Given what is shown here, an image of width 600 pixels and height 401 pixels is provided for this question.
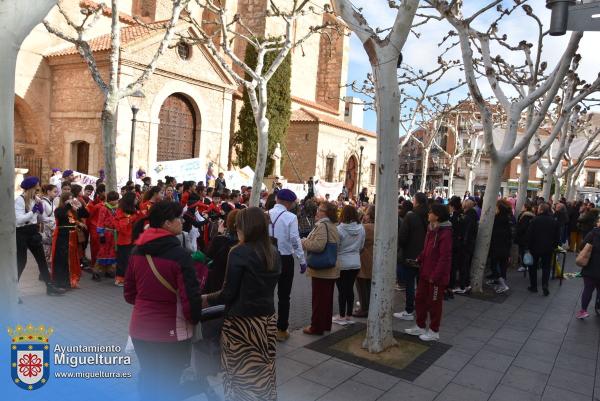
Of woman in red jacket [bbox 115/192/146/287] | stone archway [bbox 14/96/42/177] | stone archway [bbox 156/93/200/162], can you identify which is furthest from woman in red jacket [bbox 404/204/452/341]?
stone archway [bbox 14/96/42/177]

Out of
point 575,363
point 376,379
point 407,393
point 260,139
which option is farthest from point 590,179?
point 407,393

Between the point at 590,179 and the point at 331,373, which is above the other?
the point at 590,179

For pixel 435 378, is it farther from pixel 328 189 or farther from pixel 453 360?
pixel 328 189

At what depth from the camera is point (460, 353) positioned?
18.5 ft

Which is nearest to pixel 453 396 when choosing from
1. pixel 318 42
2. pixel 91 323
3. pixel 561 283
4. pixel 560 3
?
pixel 560 3

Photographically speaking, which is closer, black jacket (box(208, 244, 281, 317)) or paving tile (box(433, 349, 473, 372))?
black jacket (box(208, 244, 281, 317))

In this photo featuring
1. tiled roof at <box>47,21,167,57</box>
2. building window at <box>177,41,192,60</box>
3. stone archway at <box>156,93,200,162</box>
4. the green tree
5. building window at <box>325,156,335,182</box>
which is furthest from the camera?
building window at <box>325,156,335,182</box>

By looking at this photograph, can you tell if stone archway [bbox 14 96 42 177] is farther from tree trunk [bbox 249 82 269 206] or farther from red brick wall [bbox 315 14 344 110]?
red brick wall [bbox 315 14 344 110]

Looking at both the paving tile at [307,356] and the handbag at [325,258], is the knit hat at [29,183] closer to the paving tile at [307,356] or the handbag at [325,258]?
the handbag at [325,258]

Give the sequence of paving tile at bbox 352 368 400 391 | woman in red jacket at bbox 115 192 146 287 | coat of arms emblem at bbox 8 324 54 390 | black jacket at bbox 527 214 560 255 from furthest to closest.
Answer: black jacket at bbox 527 214 560 255, woman in red jacket at bbox 115 192 146 287, paving tile at bbox 352 368 400 391, coat of arms emblem at bbox 8 324 54 390

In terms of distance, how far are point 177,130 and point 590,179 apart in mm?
57105

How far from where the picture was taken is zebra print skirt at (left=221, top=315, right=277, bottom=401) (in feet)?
10.9

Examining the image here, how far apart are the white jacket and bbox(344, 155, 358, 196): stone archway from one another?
27550 mm

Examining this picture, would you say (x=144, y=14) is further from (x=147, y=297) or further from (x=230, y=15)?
(x=147, y=297)
